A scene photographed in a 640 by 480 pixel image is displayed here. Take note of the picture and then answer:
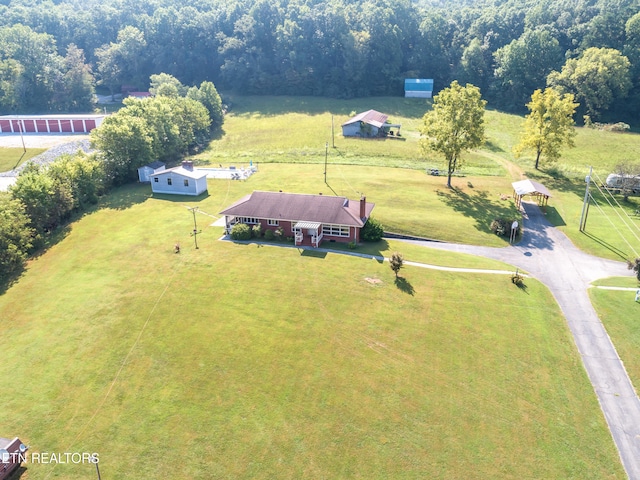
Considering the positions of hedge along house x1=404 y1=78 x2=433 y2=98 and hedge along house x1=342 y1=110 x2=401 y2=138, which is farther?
hedge along house x1=404 y1=78 x2=433 y2=98

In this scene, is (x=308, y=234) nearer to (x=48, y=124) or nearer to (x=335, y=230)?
(x=335, y=230)

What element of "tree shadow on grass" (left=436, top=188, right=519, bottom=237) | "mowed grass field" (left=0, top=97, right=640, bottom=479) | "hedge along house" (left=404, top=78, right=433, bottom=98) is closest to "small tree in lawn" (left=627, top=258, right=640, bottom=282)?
"mowed grass field" (left=0, top=97, right=640, bottom=479)

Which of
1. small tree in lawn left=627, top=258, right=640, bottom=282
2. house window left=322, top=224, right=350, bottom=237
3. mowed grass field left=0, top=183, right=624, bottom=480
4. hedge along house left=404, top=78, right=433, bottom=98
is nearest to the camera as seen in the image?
mowed grass field left=0, top=183, right=624, bottom=480

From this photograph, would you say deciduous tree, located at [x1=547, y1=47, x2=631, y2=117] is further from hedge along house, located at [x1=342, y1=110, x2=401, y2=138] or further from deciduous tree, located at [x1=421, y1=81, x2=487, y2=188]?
deciduous tree, located at [x1=421, y1=81, x2=487, y2=188]

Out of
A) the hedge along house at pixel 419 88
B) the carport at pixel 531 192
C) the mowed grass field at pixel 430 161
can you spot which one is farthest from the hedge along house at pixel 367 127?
the carport at pixel 531 192

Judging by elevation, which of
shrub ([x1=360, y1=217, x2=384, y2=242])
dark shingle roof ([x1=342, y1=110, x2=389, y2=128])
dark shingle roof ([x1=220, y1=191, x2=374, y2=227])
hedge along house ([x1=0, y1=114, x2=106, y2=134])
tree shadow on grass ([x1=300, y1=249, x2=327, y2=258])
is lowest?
tree shadow on grass ([x1=300, y1=249, x2=327, y2=258])

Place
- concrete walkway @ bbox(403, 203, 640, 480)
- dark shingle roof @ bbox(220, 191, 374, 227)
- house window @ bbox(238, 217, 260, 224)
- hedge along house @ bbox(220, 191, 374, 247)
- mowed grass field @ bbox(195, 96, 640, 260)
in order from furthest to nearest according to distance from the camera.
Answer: mowed grass field @ bbox(195, 96, 640, 260)
house window @ bbox(238, 217, 260, 224)
dark shingle roof @ bbox(220, 191, 374, 227)
hedge along house @ bbox(220, 191, 374, 247)
concrete walkway @ bbox(403, 203, 640, 480)

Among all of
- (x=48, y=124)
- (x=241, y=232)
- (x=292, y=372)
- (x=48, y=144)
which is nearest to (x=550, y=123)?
(x=241, y=232)
